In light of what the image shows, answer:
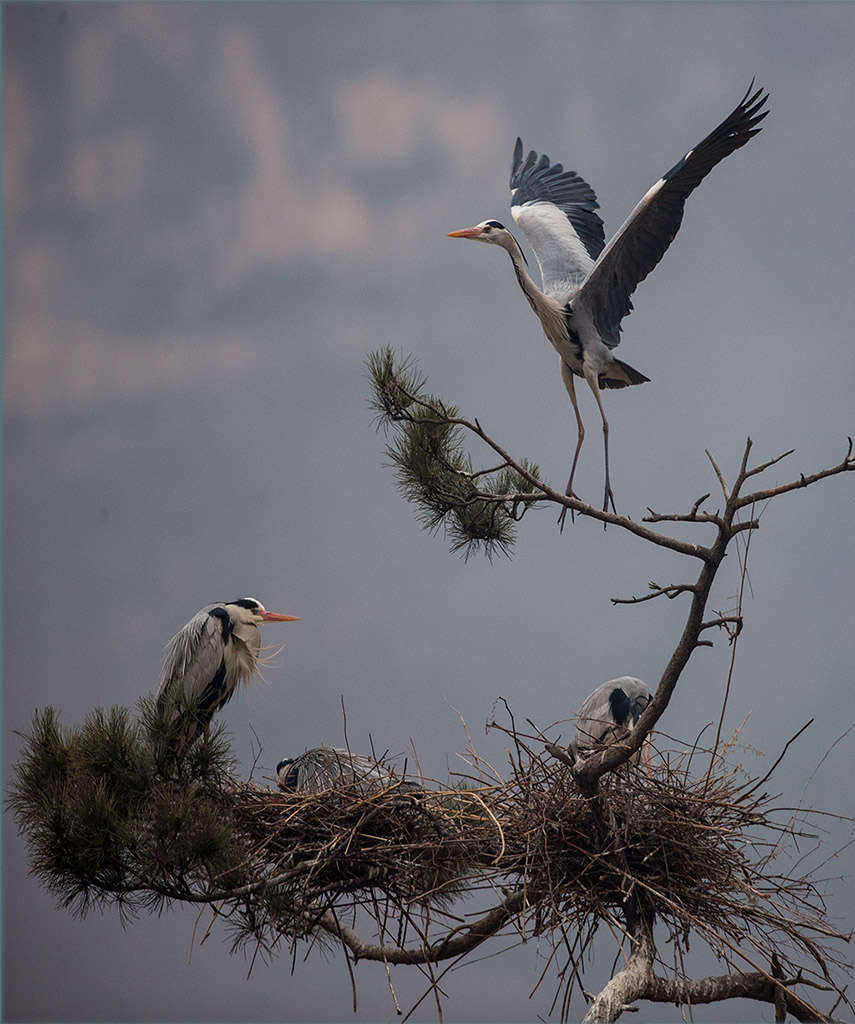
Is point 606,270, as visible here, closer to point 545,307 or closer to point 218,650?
point 545,307

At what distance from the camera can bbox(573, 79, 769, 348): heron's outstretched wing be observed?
7.69 ft

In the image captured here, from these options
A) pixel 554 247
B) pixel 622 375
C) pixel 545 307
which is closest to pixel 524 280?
pixel 545 307

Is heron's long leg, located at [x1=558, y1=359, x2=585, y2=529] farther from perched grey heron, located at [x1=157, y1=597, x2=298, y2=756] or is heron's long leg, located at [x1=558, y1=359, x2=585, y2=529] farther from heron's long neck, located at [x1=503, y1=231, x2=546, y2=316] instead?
perched grey heron, located at [x1=157, y1=597, x2=298, y2=756]

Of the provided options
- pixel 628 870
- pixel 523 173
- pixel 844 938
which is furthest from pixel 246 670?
pixel 523 173

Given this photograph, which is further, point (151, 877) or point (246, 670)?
point (246, 670)

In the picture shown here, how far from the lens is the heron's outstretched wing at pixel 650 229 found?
2.34m

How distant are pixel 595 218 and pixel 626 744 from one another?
6.12 feet

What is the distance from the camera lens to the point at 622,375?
271 centimetres

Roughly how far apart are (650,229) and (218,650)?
1.50m

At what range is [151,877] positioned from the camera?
2.02m

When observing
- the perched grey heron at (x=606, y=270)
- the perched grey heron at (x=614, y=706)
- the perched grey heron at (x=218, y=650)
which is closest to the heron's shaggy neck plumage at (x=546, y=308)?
the perched grey heron at (x=606, y=270)

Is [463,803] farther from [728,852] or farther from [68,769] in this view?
[68,769]

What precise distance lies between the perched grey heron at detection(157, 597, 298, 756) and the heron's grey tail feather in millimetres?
1042

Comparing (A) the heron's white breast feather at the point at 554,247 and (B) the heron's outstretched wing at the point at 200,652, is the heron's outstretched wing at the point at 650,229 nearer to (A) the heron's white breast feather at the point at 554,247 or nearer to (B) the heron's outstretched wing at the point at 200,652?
(A) the heron's white breast feather at the point at 554,247
